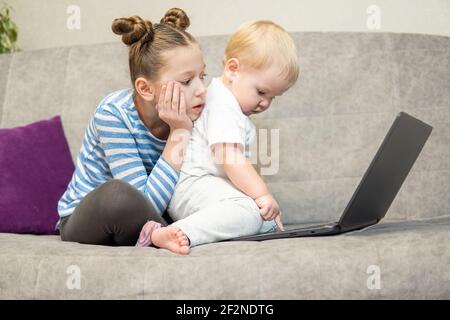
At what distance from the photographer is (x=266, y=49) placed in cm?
164

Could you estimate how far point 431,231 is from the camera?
1.41m

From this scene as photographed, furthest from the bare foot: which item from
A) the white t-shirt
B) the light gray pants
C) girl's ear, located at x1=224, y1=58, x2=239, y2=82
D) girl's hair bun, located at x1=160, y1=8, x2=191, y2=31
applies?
girl's hair bun, located at x1=160, y1=8, x2=191, y2=31

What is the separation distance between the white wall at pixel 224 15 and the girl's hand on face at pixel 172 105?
1.05 meters

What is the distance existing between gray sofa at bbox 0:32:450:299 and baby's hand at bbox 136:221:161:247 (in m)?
0.11

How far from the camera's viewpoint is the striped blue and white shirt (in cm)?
163

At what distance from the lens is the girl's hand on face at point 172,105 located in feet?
5.25

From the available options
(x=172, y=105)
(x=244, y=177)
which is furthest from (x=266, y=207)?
(x=172, y=105)

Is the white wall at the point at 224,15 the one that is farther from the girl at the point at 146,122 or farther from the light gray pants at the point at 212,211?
the light gray pants at the point at 212,211

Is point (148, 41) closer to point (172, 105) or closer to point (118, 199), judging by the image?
point (172, 105)

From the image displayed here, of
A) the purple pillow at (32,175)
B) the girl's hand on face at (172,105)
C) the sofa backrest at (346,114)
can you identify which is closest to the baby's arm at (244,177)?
the girl's hand on face at (172,105)

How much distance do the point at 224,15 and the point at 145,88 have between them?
3.44ft

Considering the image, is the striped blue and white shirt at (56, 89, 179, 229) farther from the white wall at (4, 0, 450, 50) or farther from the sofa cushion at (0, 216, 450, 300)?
the white wall at (4, 0, 450, 50)

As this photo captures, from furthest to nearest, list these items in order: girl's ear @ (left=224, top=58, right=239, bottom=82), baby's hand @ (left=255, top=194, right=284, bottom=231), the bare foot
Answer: girl's ear @ (left=224, top=58, right=239, bottom=82) < baby's hand @ (left=255, top=194, right=284, bottom=231) < the bare foot
